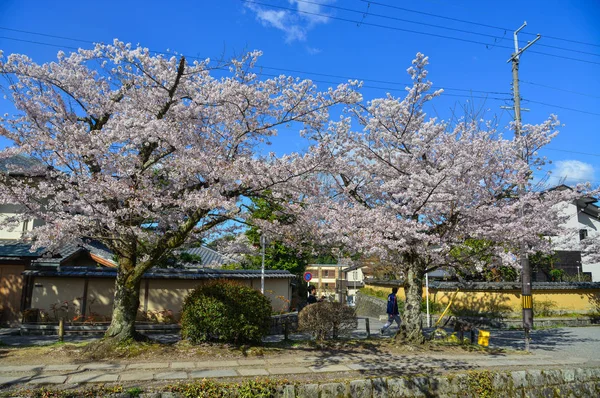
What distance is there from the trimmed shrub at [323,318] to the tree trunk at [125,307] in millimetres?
4980

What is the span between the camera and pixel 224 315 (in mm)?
11523

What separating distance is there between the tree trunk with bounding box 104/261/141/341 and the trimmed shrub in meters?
4.98

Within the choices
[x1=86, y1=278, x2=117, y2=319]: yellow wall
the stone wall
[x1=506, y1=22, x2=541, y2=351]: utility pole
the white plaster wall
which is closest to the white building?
the white plaster wall

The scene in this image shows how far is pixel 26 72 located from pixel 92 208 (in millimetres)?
4397

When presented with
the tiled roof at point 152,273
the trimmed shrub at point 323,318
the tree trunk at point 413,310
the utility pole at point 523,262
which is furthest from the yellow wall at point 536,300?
the tiled roof at point 152,273

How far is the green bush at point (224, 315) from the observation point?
11.5 metres

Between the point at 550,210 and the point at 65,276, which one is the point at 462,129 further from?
the point at 65,276

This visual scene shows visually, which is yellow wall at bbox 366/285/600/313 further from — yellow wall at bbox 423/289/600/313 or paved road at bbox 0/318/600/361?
paved road at bbox 0/318/600/361

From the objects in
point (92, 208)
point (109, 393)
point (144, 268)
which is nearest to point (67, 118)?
point (92, 208)

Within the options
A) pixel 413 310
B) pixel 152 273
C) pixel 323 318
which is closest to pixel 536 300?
pixel 413 310

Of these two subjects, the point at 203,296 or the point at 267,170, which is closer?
the point at 267,170

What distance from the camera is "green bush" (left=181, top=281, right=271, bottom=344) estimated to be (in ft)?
37.8

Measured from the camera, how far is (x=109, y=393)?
7.55 meters

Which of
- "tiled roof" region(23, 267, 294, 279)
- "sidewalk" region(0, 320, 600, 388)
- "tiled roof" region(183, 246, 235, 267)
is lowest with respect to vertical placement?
"sidewalk" region(0, 320, 600, 388)
